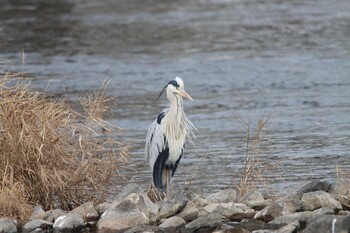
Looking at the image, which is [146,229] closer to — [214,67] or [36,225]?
[36,225]

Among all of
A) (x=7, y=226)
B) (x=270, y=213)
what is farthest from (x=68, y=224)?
(x=270, y=213)

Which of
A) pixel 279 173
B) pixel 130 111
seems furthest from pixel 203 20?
pixel 279 173

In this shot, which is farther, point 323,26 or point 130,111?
point 323,26

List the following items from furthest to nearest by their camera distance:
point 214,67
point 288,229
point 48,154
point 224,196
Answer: point 214,67, point 48,154, point 224,196, point 288,229

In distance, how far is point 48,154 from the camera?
9.79 metres

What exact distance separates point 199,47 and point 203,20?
4.56 meters

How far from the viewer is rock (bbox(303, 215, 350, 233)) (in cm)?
806

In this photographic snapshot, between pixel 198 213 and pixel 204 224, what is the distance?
1.23 feet

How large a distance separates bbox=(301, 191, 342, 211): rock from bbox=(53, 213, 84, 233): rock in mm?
2105

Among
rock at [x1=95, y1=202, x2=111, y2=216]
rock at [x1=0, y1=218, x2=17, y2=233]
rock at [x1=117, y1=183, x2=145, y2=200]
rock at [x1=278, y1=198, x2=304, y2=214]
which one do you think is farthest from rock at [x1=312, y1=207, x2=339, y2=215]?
rock at [x1=0, y1=218, x2=17, y2=233]

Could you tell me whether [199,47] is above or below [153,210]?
below

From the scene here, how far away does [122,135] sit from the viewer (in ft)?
46.4

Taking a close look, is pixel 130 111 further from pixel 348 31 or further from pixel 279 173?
pixel 348 31

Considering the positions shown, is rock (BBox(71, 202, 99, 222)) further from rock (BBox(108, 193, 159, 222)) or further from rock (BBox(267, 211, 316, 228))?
rock (BBox(267, 211, 316, 228))
